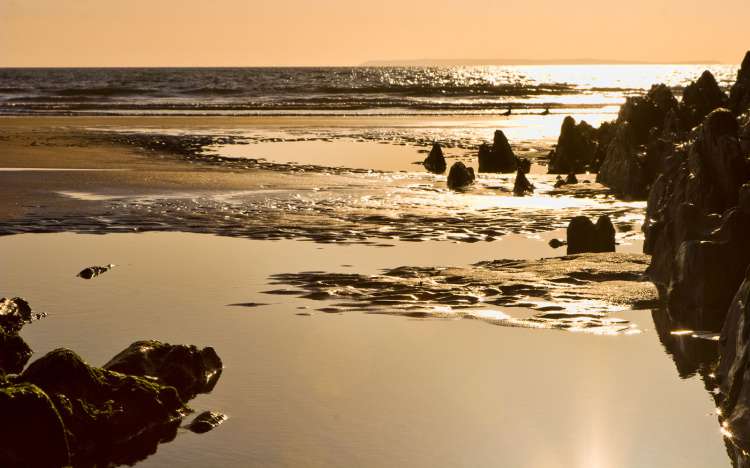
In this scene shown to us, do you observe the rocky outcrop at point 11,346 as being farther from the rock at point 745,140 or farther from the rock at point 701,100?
the rock at point 701,100

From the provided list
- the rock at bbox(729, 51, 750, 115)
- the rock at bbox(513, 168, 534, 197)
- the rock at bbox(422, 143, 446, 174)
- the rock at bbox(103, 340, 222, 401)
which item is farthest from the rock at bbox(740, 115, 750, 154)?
the rock at bbox(422, 143, 446, 174)

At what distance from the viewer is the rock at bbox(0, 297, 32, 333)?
15.8 m

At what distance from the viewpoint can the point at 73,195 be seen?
109 feet

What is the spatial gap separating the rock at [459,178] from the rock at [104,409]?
80.1ft

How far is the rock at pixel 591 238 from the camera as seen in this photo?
899 inches

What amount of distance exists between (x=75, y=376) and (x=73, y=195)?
22052 millimetres

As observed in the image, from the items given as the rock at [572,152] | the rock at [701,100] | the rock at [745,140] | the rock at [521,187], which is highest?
the rock at [701,100]

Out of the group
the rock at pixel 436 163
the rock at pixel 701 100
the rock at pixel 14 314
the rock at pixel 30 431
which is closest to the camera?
the rock at pixel 30 431

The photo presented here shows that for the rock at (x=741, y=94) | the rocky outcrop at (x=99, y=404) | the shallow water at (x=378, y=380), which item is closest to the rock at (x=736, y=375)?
the shallow water at (x=378, y=380)

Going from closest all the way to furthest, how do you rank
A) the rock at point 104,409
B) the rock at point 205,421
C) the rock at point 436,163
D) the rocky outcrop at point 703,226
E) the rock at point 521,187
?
the rock at point 104,409, the rock at point 205,421, the rocky outcrop at point 703,226, the rock at point 521,187, the rock at point 436,163

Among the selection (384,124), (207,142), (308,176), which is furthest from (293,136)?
(308,176)

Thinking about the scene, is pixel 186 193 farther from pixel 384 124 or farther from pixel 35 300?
pixel 384 124

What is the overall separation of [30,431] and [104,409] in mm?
1346

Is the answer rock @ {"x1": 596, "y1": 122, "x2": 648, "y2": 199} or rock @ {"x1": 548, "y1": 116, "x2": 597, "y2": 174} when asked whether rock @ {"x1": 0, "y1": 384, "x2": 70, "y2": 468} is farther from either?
rock @ {"x1": 548, "y1": 116, "x2": 597, "y2": 174}
